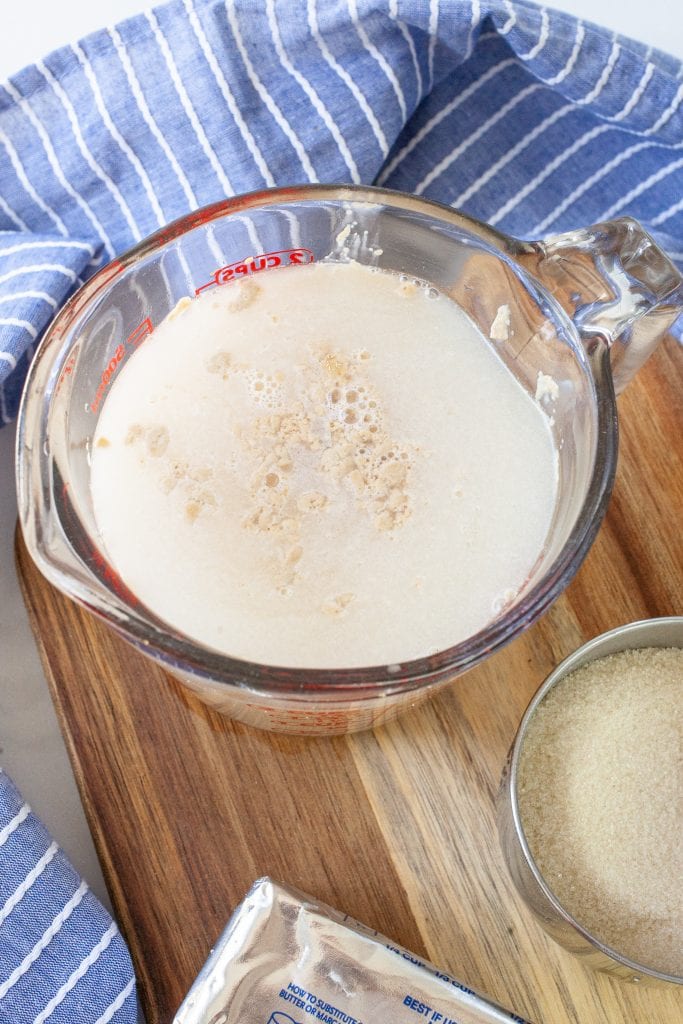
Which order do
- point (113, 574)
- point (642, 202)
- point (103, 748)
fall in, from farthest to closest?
1. point (642, 202)
2. point (103, 748)
3. point (113, 574)

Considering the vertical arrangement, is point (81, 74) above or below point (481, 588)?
above

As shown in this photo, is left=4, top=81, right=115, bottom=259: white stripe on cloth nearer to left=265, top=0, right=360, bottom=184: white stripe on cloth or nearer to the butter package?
left=265, top=0, right=360, bottom=184: white stripe on cloth

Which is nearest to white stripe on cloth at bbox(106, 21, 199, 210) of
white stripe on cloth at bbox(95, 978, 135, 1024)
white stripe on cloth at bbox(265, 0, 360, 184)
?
white stripe on cloth at bbox(265, 0, 360, 184)

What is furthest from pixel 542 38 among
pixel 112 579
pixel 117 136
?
pixel 112 579

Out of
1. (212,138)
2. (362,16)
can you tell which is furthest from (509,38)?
(212,138)

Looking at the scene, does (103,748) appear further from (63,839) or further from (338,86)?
(338,86)

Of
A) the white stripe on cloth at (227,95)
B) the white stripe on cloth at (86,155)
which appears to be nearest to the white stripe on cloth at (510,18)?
the white stripe on cloth at (227,95)
